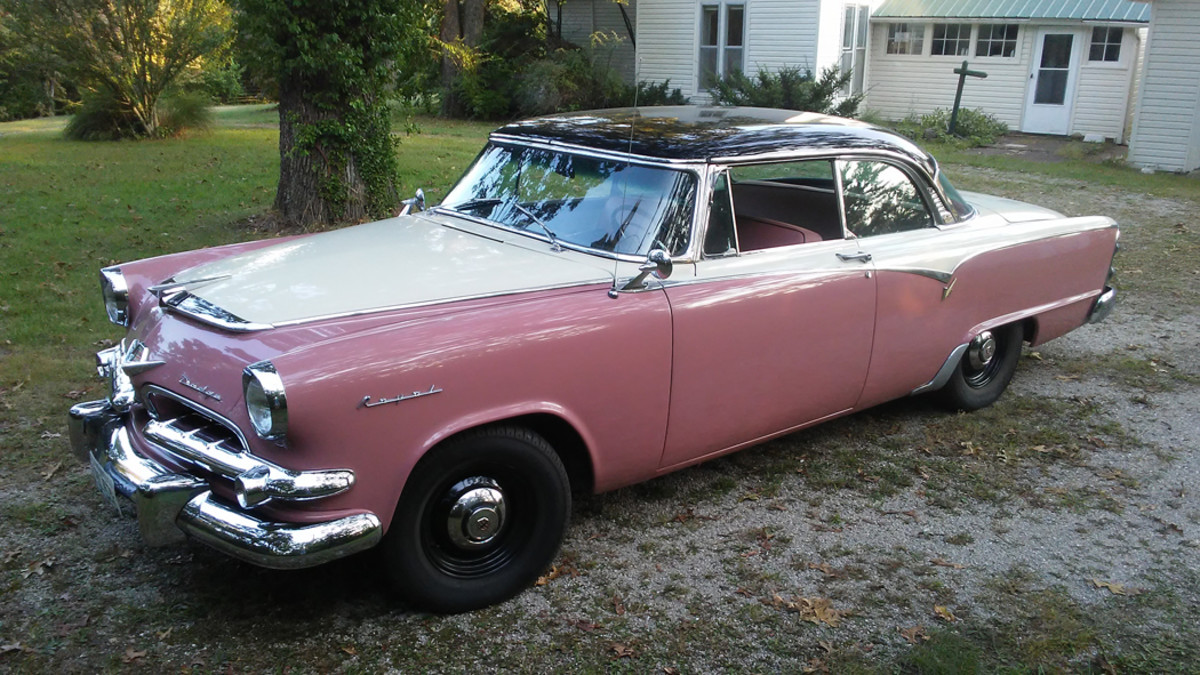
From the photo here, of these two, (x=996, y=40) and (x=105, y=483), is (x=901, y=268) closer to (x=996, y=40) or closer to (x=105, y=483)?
(x=105, y=483)

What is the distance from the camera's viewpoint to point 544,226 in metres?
4.20

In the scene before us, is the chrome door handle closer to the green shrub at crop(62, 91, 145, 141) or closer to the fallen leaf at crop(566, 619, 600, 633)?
the fallen leaf at crop(566, 619, 600, 633)

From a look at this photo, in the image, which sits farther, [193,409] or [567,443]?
[567,443]

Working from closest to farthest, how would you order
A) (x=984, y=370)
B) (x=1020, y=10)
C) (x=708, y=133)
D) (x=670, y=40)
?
(x=708, y=133), (x=984, y=370), (x=1020, y=10), (x=670, y=40)

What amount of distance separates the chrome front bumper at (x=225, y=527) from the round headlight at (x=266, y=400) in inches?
11.5

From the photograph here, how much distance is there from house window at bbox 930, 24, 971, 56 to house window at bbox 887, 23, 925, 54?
299 mm

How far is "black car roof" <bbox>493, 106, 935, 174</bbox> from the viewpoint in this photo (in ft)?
13.7

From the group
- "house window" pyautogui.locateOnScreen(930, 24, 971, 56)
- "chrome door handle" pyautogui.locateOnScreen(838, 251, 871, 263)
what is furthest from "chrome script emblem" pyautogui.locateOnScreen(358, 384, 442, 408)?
"house window" pyautogui.locateOnScreen(930, 24, 971, 56)

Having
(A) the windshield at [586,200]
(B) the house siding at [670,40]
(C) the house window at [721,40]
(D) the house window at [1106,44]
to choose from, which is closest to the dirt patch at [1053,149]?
(D) the house window at [1106,44]

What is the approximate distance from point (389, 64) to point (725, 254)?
6.10 meters

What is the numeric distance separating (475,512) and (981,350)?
330cm

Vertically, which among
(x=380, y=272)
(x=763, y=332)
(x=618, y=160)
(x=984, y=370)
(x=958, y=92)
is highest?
(x=618, y=160)

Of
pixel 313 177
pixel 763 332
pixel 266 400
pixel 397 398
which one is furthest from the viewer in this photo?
pixel 313 177

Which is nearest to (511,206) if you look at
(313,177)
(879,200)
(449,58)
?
(879,200)
